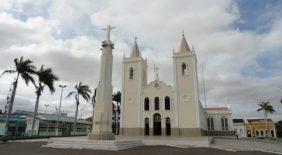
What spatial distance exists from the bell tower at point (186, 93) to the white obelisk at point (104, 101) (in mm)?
16128

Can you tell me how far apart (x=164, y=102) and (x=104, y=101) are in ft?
57.3

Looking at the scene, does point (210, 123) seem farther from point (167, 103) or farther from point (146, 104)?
point (146, 104)

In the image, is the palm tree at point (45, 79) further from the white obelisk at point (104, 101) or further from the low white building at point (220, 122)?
the low white building at point (220, 122)

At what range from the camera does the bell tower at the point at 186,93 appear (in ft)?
113

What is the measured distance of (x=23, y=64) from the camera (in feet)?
80.9

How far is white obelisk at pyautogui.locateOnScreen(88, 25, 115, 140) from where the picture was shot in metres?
20.4

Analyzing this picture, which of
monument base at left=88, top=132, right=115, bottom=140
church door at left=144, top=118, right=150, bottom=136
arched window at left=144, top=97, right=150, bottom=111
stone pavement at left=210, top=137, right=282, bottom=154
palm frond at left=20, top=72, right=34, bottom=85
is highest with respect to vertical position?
palm frond at left=20, top=72, right=34, bottom=85

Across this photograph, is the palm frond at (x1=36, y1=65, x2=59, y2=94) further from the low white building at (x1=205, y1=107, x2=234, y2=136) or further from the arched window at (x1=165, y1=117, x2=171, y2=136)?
the low white building at (x1=205, y1=107, x2=234, y2=136)

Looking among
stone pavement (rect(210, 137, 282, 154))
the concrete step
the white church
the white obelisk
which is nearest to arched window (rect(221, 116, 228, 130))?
the white church

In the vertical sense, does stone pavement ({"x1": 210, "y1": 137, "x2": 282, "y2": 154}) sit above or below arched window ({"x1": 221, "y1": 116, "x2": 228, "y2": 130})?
below

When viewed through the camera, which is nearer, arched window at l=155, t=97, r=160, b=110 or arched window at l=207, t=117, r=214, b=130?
arched window at l=155, t=97, r=160, b=110

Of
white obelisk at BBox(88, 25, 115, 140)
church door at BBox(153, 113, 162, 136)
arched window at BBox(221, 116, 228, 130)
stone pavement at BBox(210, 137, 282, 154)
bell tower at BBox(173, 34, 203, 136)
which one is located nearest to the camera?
stone pavement at BBox(210, 137, 282, 154)

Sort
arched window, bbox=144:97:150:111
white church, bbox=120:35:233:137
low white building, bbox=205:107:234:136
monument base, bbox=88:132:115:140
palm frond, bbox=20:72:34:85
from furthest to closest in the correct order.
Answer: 1. low white building, bbox=205:107:234:136
2. arched window, bbox=144:97:150:111
3. white church, bbox=120:35:233:137
4. palm frond, bbox=20:72:34:85
5. monument base, bbox=88:132:115:140

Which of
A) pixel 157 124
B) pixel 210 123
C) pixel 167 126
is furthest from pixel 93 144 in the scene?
pixel 210 123
